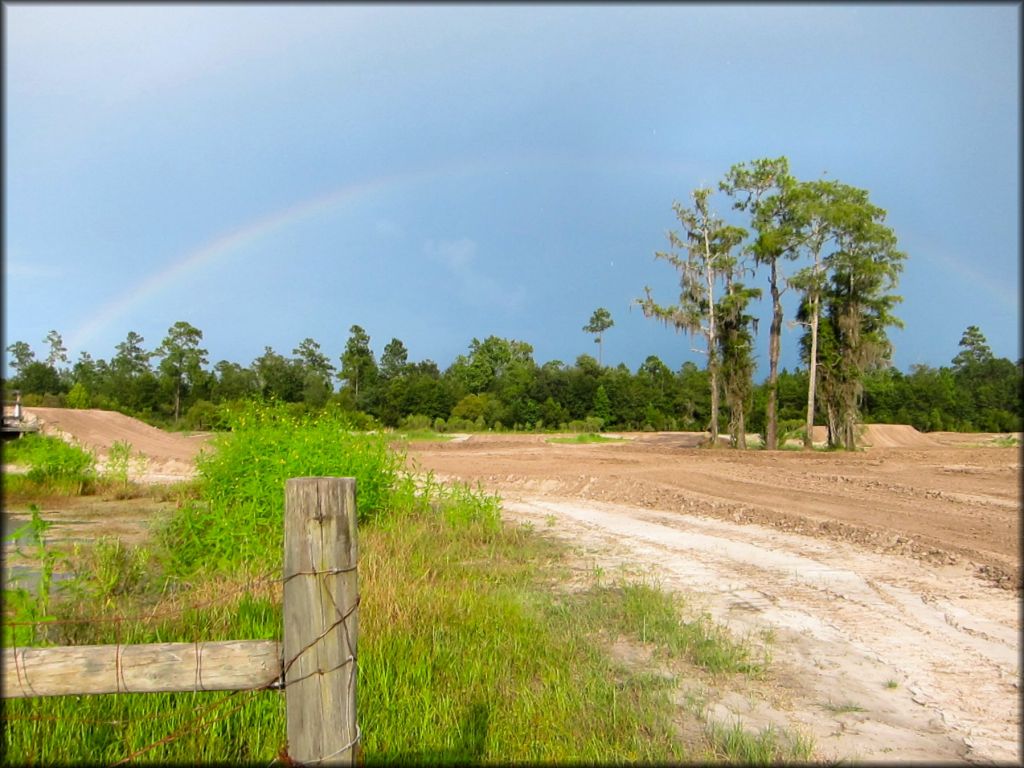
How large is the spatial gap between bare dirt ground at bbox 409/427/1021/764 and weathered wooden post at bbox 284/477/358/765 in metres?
2.34

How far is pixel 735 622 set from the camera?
520 centimetres

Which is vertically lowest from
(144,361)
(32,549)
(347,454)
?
(32,549)

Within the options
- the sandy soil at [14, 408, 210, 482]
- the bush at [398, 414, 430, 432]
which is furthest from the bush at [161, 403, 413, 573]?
the bush at [398, 414, 430, 432]

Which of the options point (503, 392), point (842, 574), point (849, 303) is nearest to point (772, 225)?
point (849, 303)

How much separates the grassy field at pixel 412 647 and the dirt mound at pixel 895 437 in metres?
29.4

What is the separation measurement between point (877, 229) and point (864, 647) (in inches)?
871

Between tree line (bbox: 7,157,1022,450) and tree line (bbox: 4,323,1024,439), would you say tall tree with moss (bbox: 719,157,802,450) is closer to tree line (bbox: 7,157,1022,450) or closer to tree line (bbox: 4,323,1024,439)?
tree line (bbox: 7,157,1022,450)

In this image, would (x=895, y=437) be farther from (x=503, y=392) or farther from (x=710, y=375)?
(x=503, y=392)

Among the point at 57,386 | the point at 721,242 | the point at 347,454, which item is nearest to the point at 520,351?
the point at 57,386

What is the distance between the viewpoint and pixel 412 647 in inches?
161

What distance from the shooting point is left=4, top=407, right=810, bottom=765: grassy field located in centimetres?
308

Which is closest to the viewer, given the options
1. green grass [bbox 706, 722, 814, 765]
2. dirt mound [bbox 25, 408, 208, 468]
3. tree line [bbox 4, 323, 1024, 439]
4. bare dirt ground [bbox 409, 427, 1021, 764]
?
green grass [bbox 706, 722, 814, 765]

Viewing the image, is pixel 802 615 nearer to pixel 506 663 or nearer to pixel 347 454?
pixel 506 663

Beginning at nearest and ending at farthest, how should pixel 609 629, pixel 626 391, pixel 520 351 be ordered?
pixel 609 629 < pixel 626 391 < pixel 520 351
